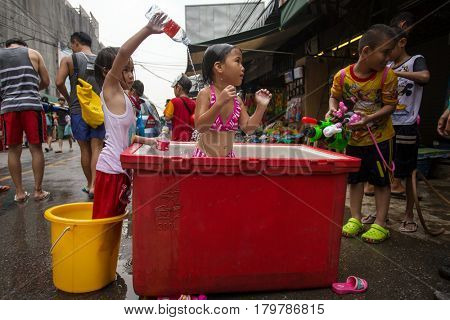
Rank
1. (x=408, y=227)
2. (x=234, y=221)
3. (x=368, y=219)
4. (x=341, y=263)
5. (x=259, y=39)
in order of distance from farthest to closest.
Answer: (x=259, y=39) → (x=368, y=219) → (x=408, y=227) → (x=341, y=263) → (x=234, y=221)

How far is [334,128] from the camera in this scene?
2.22 m

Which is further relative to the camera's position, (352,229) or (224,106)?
(352,229)

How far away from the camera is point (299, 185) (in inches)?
65.8

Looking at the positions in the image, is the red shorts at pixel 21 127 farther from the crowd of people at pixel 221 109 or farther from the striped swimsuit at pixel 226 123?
the striped swimsuit at pixel 226 123

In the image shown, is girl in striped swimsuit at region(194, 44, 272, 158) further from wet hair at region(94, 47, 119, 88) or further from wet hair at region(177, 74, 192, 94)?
wet hair at region(177, 74, 192, 94)

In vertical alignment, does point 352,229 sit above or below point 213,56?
below

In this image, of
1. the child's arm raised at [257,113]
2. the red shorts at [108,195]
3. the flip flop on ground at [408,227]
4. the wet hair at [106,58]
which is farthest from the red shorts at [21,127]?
the flip flop on ground at [408,227]

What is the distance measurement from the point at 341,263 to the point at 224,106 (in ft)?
4.25

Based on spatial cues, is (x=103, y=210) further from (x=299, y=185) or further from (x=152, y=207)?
(x=299, y=185)

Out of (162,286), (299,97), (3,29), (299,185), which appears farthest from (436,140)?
(3,29)

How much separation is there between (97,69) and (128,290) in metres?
1.37

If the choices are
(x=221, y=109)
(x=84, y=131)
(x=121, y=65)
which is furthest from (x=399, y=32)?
(x=84, y=131)

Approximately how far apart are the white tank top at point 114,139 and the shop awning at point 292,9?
335cm

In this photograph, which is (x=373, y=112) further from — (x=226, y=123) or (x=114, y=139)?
(x=114, y=139)
